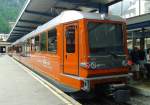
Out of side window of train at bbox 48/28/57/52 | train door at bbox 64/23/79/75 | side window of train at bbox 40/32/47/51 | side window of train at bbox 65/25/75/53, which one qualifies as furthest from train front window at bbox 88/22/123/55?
side window of train at bbox 40/32/47/51

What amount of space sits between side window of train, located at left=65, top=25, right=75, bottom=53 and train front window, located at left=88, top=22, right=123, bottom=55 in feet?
2.09

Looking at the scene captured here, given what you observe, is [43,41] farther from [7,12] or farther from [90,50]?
[7,12]

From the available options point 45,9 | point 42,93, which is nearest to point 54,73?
point 42,93

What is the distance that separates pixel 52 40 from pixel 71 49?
2.12 m

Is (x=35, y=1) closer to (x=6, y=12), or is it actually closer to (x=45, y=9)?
(x=45, y=9)

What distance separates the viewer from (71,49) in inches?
403

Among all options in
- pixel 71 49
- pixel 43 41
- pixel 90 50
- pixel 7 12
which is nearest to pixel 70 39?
pixel 71 49

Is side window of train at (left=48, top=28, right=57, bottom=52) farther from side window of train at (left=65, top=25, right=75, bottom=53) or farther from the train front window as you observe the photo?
the train front window

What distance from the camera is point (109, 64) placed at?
9914 mm

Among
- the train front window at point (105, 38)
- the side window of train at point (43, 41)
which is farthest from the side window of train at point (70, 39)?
the side window of train at point (43, 41)

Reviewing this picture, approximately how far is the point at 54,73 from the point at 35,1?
834 centimetres

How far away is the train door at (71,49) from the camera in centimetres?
995

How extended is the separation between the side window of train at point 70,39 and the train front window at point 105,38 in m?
0.64

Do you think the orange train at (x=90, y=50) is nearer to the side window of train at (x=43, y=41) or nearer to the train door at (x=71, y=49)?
the train door at (x=71, y=49)
